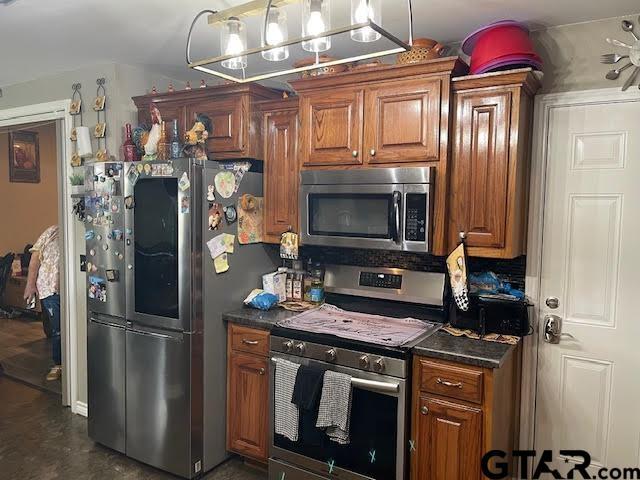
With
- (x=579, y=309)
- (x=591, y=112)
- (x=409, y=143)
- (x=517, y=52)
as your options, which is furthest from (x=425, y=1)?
(x=579, y=309)

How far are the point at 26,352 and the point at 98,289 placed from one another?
102 inches

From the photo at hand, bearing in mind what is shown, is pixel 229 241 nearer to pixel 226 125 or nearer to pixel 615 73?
pixel 226 125

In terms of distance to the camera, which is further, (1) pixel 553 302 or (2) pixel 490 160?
(1) pixel 553 302

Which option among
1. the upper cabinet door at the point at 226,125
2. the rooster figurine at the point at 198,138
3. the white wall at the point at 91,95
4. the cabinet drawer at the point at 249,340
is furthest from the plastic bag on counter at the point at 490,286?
the white wall at the point at 91,95

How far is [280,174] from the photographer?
2898 mm

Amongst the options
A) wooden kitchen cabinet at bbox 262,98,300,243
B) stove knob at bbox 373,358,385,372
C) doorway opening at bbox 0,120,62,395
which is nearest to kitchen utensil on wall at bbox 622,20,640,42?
wooden kitchen cabinet at bbox 262,98,300,243

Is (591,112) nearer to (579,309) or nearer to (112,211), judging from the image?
(579,309)

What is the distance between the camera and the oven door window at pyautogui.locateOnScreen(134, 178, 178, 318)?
8.56 ft

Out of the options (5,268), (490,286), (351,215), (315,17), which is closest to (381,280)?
(351,215)

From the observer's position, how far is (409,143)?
95.4 inches

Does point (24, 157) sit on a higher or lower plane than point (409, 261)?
higher

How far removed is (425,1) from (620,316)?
1753 millimetres

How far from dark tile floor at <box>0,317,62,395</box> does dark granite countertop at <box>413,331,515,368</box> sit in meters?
3.10

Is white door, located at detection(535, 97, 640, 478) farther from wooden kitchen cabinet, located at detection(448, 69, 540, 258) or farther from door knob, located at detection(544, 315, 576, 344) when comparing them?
wooden kitchen cabinet, located at detection(448, 69, 540, 258)
